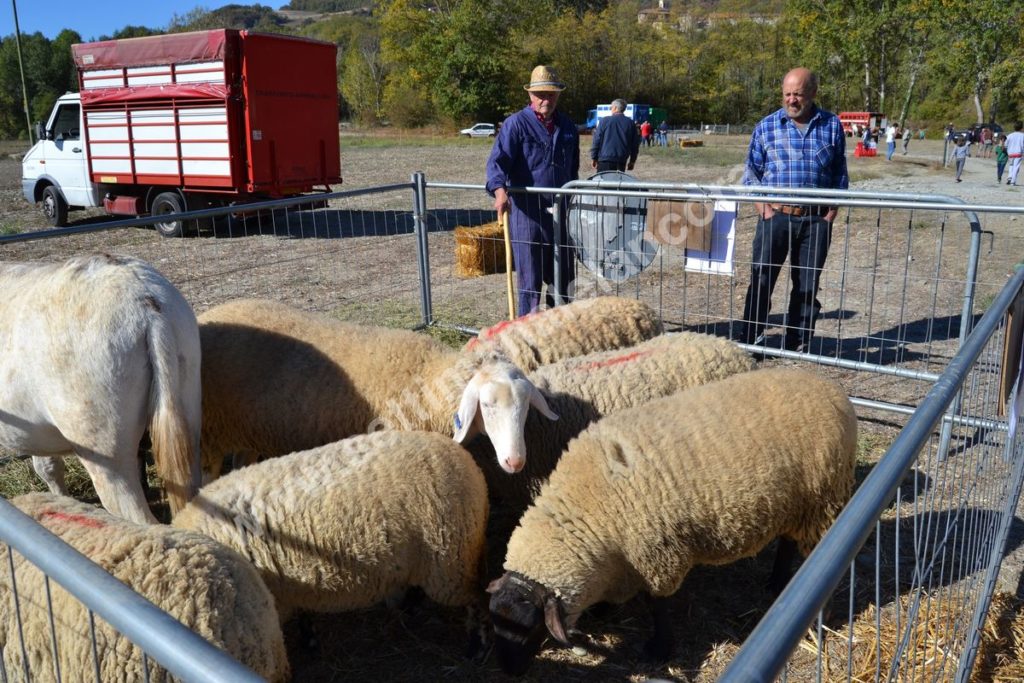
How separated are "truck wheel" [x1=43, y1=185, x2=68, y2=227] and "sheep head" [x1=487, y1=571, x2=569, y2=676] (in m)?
15.3

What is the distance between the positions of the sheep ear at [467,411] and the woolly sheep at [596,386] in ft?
0.99

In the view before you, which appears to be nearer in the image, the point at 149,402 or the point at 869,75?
the point at 149,402

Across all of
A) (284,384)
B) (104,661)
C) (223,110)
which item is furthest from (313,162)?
(104,661)

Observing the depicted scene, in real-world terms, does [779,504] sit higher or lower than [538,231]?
lower

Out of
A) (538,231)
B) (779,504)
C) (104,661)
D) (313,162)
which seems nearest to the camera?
(104,661)

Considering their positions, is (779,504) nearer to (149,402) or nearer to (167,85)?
(149,402)

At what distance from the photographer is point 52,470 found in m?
4.10

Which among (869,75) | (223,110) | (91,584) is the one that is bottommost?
(91,584)

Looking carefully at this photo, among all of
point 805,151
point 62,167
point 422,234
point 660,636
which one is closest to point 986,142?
point 805,151

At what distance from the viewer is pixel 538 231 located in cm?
637

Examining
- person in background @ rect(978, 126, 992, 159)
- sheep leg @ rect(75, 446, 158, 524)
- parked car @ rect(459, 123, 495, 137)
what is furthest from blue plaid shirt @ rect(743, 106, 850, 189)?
parked car @ rect(459, 123, 495, 137)

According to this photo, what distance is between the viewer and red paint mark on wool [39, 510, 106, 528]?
2511 mm

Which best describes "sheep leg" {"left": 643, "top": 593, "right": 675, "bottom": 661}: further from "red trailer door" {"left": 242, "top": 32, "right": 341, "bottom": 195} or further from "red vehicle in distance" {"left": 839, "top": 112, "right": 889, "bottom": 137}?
"red vehicle in distance" {"left": 839, "top": 112, "right": 889, "bottom": 137}

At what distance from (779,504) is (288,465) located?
201 cm
